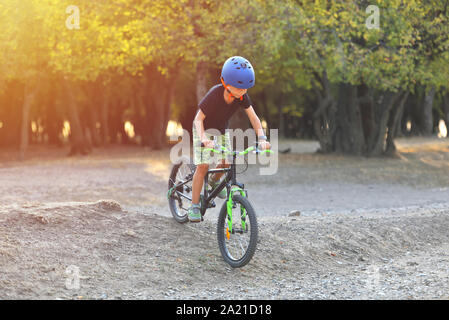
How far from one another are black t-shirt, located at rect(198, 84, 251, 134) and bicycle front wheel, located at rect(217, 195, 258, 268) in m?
0.86

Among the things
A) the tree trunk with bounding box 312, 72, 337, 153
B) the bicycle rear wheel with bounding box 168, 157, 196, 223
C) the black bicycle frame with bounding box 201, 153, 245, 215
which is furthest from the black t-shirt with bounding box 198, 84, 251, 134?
the tree trunk with bounding box 312, 72, 337, 153

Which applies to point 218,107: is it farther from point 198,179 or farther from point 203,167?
point 198,179

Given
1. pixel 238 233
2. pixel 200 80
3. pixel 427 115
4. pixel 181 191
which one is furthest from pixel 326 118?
pixel 238 233

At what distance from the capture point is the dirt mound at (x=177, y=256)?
562 centimetres

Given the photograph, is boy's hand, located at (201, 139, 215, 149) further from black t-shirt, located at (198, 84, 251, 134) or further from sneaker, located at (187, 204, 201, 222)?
sneaker, located at (187, 204, 201, 222)

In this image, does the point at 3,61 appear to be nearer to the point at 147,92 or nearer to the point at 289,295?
the point at 147,92

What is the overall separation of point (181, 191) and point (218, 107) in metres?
1.79

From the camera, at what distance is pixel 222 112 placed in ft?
21.3

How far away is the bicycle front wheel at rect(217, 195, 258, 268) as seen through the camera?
5938mm

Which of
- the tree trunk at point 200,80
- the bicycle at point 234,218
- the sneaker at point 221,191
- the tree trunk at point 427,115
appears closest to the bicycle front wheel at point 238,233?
the bicycle at point 234,218

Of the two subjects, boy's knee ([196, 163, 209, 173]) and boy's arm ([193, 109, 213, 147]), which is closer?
boy's arm ([193, 109, 213, 147])

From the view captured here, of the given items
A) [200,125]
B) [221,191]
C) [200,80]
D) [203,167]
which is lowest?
[221,191]

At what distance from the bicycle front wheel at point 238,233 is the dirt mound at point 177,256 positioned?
0.16 meters
